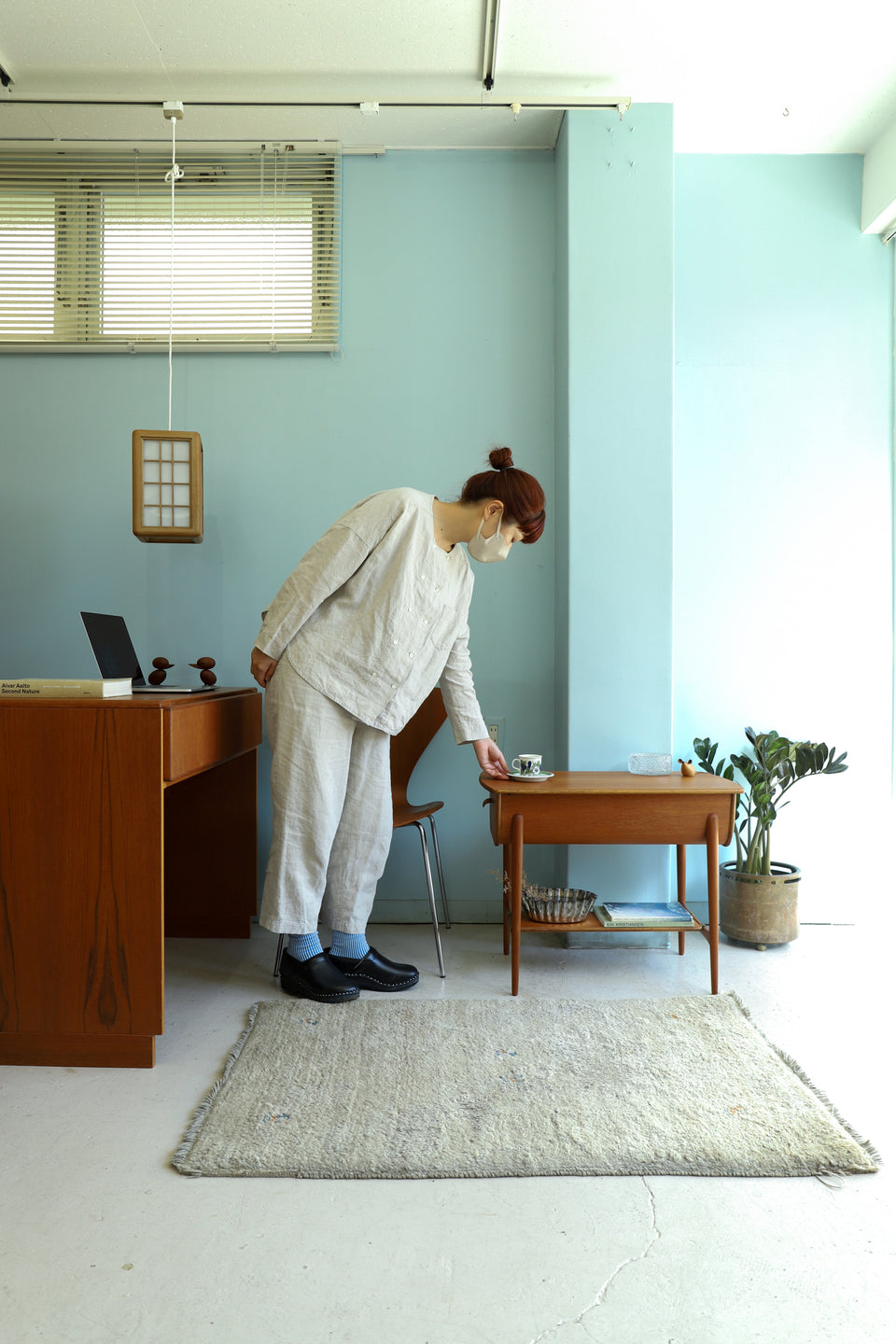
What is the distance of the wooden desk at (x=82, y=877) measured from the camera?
6.32 ft

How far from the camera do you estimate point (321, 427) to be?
3.13 metres

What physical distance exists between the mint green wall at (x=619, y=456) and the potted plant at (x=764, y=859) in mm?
250

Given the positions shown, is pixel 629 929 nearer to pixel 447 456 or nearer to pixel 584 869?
pixel 584 869

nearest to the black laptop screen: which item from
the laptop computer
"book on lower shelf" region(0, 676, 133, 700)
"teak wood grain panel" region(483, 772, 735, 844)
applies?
the laptop computer

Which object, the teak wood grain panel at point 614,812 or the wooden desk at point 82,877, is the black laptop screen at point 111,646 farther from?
the teak wood grain panel at point 614,812

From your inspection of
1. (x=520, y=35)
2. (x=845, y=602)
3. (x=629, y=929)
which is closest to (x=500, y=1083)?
(x=629, y=929)

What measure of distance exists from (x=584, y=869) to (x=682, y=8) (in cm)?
256

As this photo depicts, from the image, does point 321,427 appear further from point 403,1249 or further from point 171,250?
point 403,1249

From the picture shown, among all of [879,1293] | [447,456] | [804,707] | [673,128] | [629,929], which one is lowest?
[879,1293]

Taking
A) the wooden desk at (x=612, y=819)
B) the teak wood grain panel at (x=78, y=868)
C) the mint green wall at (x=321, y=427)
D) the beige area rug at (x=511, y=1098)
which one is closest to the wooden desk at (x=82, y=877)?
the teak wood grain panel at (x=78, y=868)

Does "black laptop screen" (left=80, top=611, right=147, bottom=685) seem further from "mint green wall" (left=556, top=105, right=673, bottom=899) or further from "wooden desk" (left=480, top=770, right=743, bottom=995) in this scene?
"mint green wall" (left=556, top=105, right=673, bottom=899)

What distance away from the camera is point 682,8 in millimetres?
2482

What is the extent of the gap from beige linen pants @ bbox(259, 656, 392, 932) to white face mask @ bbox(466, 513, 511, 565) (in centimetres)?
56

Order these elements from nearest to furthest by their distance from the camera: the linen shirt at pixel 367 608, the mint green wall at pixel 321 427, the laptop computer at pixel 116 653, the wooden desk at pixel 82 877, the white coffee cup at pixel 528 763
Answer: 1. the wooden desk at pixel 82 877
2. the linen shirt at pixel 367 608
3. the laptop computer at pixel 116 653
4. the white coffee cup at pixel 528 763
5. the mint green wall at pixel 321 427
